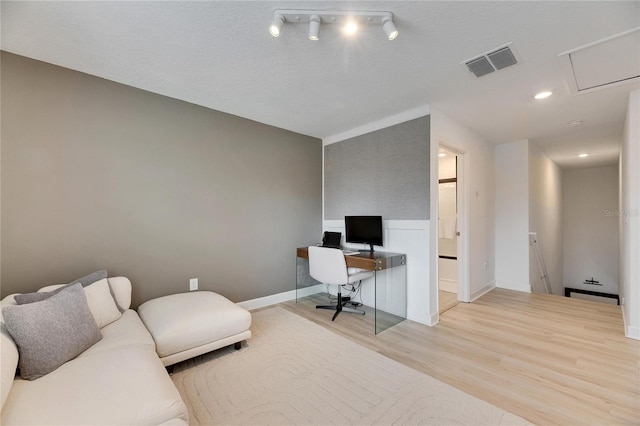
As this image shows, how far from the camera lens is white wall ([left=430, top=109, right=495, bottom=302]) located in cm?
300


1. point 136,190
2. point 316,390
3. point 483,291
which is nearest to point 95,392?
point 316,390

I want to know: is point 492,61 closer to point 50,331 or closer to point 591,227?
point 50,331

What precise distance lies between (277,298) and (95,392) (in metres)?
2.51

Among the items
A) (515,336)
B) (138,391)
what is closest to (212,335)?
(138,391)

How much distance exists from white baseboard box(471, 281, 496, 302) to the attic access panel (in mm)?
2705

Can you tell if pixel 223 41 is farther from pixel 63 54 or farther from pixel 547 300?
pixel 547 300

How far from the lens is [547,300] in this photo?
3.68 metres

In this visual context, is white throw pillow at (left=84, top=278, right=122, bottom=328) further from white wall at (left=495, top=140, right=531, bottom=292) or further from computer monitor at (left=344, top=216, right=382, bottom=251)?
→ white wall at (left=495, top=140, right=531, bottom=292)

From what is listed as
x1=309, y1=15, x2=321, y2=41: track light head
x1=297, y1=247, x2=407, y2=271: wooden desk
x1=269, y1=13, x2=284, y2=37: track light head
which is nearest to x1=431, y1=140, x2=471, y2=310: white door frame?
x1=297, y1=247, x2=407, y2=271: wooden desk

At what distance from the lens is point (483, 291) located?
405 cm

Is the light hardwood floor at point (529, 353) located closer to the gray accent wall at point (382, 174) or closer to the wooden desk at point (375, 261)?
the wooden desk at point (375, 261)

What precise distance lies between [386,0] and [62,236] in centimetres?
302

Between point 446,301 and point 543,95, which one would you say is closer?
point 543,95

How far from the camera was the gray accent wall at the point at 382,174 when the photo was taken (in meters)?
2.99
